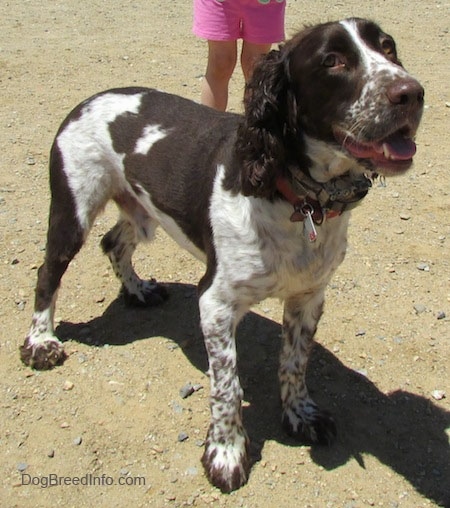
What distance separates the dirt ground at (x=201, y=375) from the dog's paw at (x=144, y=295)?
2.4 inches

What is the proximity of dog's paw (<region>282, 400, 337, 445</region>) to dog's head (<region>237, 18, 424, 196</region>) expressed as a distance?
1144 millimetres

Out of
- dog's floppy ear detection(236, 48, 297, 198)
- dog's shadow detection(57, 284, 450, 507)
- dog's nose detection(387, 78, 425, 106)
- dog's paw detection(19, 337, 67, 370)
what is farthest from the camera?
dog's paw detection(19, 337, 67, 370)

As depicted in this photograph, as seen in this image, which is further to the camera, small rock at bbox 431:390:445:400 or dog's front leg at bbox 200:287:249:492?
small rock at bbox 431:390:445:400

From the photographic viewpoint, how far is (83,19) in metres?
9.55

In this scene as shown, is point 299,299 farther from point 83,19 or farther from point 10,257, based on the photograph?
point 83,19

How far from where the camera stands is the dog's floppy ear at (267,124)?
2.67 metres

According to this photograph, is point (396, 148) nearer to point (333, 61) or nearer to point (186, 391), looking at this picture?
point (333, 61)

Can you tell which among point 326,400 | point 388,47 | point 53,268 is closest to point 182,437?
point 326,400

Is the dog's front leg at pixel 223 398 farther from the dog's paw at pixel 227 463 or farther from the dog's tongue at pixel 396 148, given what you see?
the dog's tongue at pixel 396 148

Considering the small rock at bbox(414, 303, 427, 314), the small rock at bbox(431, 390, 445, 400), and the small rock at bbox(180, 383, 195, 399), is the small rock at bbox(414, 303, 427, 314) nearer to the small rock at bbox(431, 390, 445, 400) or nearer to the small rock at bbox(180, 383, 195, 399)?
the small rock at bbox(431, 390, 445, 400)

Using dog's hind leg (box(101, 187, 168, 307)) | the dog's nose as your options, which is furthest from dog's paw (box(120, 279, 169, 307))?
the dog's nose

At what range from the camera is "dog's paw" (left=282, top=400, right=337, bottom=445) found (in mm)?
3303

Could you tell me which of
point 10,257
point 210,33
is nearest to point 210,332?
point 10,257

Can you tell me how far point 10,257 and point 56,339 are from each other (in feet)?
3.22
